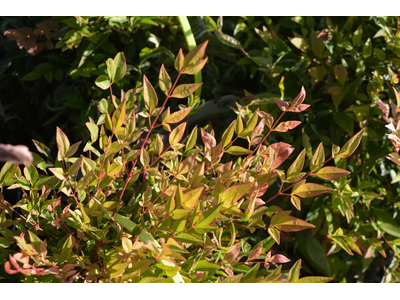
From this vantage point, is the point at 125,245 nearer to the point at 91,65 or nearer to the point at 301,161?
the point at 301,161

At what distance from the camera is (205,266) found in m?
0.60

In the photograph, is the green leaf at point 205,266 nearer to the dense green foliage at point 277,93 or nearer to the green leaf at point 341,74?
the dense green foliage at point 277,93

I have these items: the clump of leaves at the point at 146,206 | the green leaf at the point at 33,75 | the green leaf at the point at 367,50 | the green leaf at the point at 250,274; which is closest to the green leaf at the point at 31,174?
the clump of leaves at the point at 146,206

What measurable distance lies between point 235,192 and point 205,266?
5.0 inches

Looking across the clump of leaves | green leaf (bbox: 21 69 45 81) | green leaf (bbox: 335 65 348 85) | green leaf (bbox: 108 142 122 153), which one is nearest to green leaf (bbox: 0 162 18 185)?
the clump of leaves

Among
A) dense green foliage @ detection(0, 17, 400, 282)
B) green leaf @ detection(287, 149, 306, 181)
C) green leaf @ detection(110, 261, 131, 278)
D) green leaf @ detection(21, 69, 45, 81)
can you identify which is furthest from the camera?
green leaf @ detection(21, 69, 45, 81)

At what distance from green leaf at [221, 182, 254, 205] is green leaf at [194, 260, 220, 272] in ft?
0.34

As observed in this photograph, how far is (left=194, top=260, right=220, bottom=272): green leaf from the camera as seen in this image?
597 millimetres

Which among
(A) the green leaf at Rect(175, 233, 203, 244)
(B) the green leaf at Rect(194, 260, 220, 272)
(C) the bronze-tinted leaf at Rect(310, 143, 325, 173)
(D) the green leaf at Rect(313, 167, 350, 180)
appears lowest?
(B) the green leaf at Rect(194, 260, 220, 272)

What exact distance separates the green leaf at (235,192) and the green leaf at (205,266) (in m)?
0.10

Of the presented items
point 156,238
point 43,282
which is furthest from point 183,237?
point 43,282

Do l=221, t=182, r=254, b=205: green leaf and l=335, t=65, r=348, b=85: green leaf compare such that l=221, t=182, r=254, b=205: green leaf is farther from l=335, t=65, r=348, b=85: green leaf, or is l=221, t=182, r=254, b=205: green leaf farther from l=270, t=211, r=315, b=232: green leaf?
l=335, t=65, r=348, b=85: green leaf

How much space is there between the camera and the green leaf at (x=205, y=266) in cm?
60

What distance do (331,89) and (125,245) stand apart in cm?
74
